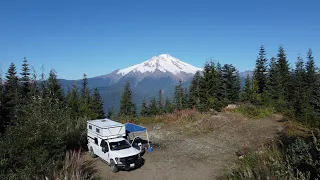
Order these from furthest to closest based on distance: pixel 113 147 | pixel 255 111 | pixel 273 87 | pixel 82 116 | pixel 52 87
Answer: pixel 273 87, pixel 82 116, pixel 255 111, pixel 52 87, pixel 113 147

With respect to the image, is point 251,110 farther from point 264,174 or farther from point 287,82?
point 264,174

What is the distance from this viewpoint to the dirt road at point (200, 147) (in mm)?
12422

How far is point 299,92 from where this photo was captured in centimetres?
3403

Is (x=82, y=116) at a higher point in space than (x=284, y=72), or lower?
lower

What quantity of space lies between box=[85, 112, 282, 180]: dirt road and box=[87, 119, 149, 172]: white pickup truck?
44 centimetres

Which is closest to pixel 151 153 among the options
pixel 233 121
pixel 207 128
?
pixel 207 128

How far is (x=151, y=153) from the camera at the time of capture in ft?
52.4

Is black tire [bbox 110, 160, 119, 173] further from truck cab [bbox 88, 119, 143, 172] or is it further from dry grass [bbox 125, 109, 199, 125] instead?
dry grass [bbox 125, 109, 199, 125]

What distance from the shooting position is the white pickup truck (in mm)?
12580

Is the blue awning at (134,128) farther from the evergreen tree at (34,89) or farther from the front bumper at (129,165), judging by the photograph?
the evergreen tree at (34,89)

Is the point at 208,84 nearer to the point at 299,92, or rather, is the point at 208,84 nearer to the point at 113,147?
the point at 299,92

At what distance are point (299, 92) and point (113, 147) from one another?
30.0m

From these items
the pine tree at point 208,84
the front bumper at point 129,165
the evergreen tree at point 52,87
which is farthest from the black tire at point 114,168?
the pine tree at point 208,84

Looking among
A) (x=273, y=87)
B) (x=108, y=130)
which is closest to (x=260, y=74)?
(x=273, y=87)
